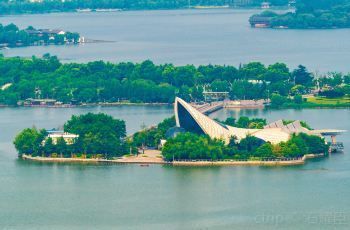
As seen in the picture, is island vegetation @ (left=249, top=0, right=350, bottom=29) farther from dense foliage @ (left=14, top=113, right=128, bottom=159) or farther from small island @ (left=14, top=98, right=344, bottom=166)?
dense foliage @ (left=14, top=113, right=128, bottom=159)

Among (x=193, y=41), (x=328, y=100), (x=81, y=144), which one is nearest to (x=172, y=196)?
(x=81, y=144)

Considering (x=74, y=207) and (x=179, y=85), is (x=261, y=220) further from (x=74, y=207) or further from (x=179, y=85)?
(x=179, y=85)

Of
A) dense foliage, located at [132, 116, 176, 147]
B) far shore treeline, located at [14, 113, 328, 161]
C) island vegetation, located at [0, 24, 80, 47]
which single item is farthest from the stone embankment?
island vegetation, located at [0, 24, 80, 47]

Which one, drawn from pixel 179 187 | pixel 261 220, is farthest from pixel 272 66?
pixel 261 220

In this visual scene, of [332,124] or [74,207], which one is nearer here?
[74,207]

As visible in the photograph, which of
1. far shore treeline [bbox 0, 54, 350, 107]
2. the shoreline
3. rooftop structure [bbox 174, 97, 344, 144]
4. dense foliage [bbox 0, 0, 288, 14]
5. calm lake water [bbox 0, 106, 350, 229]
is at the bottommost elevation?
calm lake water [bbox 0, 106, 350, 229]

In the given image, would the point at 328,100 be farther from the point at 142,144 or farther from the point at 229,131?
the point at 142,144

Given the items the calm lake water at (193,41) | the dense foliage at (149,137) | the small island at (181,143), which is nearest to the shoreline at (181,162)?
the small island at (181,143)
